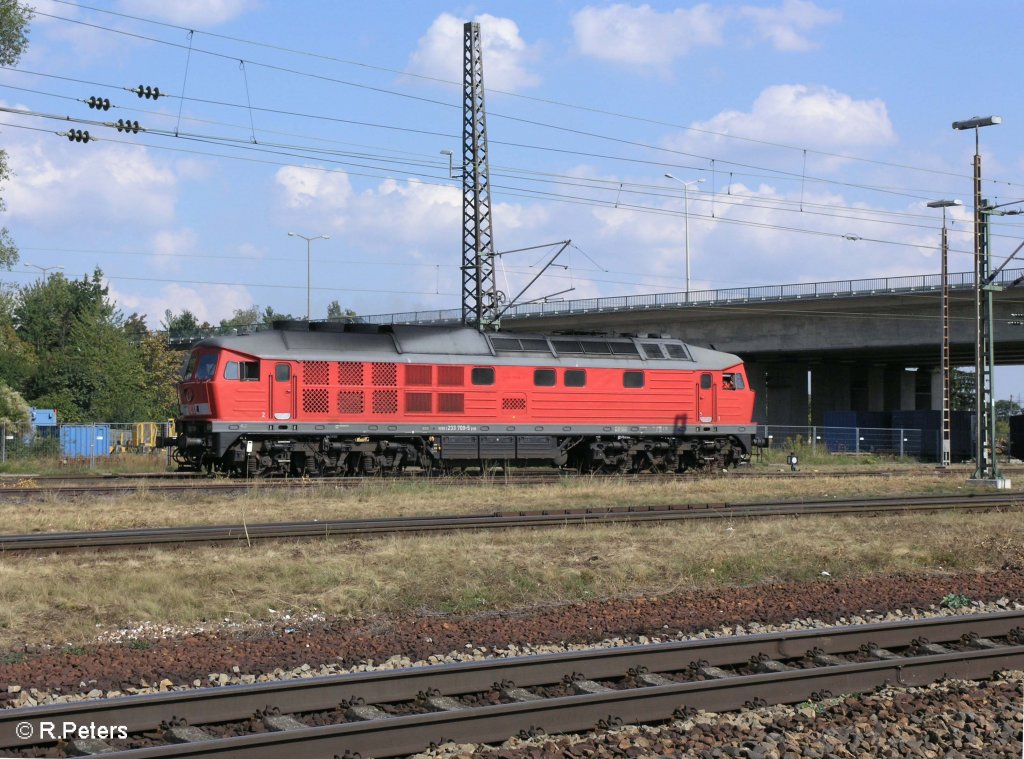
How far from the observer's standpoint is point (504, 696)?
7.82 meters

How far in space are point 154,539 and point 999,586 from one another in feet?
37.9

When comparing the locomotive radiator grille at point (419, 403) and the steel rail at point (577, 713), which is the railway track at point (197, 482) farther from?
the steel rail at point (577, 713)

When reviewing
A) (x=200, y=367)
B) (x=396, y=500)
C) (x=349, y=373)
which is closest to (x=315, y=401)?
(x=349, y=373)

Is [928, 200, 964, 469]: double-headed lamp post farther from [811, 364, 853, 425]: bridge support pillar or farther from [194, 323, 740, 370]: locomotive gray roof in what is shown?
[811, 364, 853, 425]: bridge support pillar

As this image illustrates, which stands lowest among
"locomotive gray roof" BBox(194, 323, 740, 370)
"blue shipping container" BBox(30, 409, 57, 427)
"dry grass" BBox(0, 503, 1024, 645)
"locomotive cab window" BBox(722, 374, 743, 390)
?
"dry grass" BBox(0, 503, 1024, 645)

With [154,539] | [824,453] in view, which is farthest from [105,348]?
[154,539]

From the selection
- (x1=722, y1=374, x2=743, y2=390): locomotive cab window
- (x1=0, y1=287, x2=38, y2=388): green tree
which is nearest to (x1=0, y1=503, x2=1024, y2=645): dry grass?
(x1=722, y1=374, x2=743, y2=390): locomotive cab window

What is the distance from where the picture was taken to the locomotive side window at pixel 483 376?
28.8 metres

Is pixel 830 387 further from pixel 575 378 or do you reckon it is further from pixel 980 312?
pixel 575 378

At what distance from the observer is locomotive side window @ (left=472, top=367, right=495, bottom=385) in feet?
94.4

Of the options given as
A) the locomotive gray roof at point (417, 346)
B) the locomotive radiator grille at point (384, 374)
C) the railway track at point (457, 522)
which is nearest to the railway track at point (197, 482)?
the locomotive radiator grille at point (384, 374)

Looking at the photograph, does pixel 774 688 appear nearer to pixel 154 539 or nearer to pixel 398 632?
pixel 398 632

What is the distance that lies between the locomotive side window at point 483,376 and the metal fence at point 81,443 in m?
12.5

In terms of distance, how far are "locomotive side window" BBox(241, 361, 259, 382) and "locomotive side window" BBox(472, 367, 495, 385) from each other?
19.5ft
